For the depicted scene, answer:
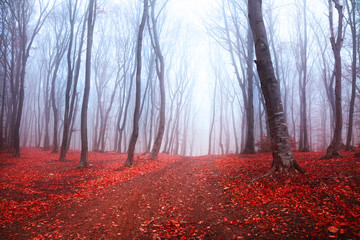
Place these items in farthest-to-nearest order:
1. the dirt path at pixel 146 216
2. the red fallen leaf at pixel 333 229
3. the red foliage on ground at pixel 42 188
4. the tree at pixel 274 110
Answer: the tree at pixel 274 110, the red foliage on ground at pixel 42 188, the dirt path at pixel 146 216, the red fallen leaf at pixel 333 229

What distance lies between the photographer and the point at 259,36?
6.16 metres

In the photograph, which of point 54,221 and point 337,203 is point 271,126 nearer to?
point 337,203

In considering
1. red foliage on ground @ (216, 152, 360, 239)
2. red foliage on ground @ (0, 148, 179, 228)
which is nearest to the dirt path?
red foliage on ground @ (216, 152, 360, 239)

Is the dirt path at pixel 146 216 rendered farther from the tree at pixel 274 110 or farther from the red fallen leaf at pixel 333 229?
the tree at pixel 274 110

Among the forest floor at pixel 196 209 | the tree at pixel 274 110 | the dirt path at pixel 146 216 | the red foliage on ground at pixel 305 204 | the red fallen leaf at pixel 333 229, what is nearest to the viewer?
the red fallen leaf at pixel 333 229

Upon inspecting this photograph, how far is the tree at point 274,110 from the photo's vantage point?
5.48 meters

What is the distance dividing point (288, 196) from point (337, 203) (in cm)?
90

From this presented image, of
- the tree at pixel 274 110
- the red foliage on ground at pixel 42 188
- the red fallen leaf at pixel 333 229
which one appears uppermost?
the tree at pixel 274 110

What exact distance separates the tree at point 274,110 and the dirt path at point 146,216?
6.94 feet

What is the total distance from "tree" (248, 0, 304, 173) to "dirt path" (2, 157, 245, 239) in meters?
2.12

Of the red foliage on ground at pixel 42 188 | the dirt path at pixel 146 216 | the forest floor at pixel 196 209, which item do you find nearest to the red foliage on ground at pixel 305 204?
the forest floor at pixel 196 209

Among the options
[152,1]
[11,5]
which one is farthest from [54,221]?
[11,5]

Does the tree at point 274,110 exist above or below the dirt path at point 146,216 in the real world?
above

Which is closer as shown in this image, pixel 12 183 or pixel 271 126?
pixel 271 126
